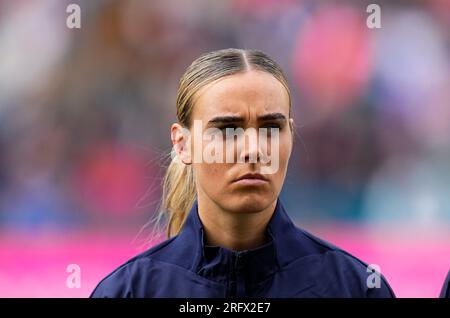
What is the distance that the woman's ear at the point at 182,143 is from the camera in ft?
6.95

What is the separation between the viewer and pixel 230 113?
76.0 inches

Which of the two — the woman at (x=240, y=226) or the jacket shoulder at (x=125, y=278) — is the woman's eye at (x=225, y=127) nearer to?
the woman at (x=240, y=226)

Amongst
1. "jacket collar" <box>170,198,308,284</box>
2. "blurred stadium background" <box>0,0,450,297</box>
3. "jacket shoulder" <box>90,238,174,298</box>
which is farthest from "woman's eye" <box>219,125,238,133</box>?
"blurred stadium background" <box>0,0,450,297</box>

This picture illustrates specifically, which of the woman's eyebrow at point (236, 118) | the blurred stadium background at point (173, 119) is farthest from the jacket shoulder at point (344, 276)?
the blurred stadium background at point (173, 119)

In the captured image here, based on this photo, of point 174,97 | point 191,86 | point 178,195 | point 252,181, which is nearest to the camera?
point 252,181

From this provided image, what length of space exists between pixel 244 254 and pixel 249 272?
0.05 meters

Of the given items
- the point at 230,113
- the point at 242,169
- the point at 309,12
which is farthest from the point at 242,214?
the point at 309,12

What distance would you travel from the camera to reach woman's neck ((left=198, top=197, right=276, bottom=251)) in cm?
201

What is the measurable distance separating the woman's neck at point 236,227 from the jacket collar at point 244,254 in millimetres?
25

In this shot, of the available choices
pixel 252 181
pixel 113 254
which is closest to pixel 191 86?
pixel 252 181

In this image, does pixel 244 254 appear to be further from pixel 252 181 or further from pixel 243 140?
pixel 243 140

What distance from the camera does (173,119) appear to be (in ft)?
17.3
